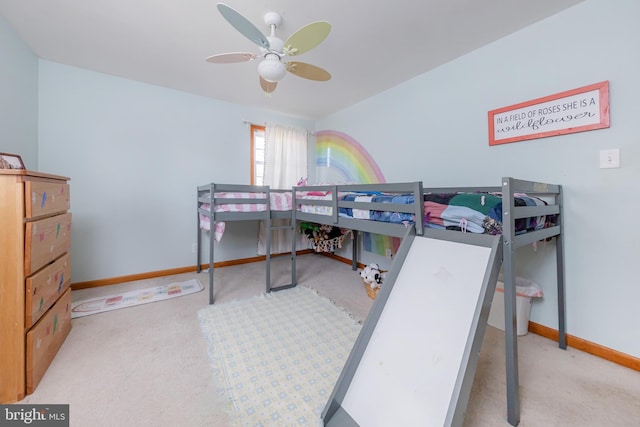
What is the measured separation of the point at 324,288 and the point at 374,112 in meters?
2.19

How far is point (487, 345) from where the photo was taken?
1.64m

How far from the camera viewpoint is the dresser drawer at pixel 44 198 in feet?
3.96

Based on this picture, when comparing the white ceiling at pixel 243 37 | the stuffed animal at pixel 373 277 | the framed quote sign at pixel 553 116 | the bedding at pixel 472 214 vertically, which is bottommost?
the stuffed animal at pixel 373 277

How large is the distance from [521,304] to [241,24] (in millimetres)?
2530

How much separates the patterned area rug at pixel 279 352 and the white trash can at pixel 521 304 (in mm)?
1036

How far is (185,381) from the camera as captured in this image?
4.27 ft

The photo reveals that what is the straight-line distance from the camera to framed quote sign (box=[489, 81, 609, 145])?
59.7 inches

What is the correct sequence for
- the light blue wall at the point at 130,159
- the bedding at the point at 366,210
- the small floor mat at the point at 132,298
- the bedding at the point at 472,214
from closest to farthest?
the bedding at the point at 472,214 < the bedding at the point at 366,210 < the small floor mat at the point at 132,298 < the light blue wall at the point at 130,159

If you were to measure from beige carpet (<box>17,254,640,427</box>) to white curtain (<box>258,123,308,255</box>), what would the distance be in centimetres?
168

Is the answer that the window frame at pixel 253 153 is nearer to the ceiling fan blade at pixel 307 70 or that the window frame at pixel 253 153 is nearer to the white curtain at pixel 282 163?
the white curtain at pixel 282 163

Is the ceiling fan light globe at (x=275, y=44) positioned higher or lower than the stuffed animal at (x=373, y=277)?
higher

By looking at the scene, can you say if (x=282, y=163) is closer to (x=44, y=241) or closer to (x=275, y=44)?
(x=275, y=44)

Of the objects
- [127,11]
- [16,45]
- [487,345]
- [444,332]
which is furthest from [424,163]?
[16,45]

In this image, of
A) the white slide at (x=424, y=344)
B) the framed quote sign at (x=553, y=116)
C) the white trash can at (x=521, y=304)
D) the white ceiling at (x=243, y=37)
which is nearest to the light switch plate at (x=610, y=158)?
the framed quote sign at (x=553, y=116)
